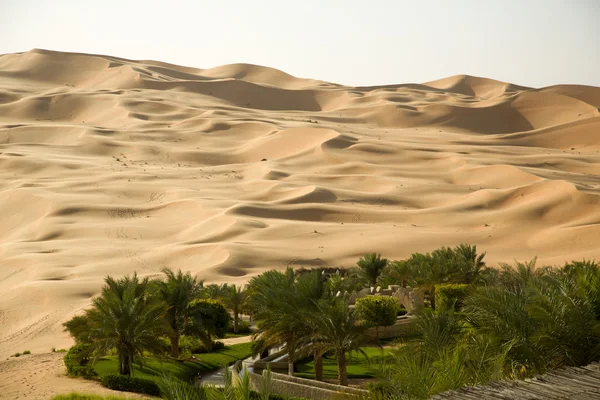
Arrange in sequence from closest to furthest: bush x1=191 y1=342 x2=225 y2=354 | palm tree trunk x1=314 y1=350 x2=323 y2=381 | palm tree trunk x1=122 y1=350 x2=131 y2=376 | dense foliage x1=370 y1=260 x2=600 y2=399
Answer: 1. dense foliage x1=370 y1=260 x2=600 y2=399
2. palm tree trunk x1=314 y1=350 x2=323 y2=381
3. palm tree trunk x1=122 y1=350 x2=131 y2=376
4. bush x1=191 y1=342 x2=225 y2=354

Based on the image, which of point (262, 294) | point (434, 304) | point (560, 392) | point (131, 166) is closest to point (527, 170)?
point (131, 166)

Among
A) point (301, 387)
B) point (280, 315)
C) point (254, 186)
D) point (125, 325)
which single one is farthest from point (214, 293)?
point (254, 186)

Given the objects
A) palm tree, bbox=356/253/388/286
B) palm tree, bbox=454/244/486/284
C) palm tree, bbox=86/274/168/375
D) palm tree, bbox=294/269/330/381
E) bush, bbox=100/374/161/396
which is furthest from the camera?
palm tree, bbox=356/253/388/286

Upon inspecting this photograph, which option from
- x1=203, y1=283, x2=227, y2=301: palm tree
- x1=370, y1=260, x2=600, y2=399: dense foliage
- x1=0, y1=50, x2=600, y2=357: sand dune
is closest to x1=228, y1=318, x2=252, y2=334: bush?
x1=203, y1=283, x2=227, y2=301: palm tree

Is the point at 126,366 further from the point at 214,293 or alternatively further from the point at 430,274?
the point at 430,274

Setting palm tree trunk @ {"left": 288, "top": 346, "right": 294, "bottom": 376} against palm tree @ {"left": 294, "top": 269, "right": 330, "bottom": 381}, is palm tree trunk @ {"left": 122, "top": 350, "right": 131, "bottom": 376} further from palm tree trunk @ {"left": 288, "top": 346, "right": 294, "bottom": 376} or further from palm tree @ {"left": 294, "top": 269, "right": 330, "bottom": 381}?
palm tree @ {"left": 294, "top": 269, "right": 330, "bottom": 381}

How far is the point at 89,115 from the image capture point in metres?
84.3

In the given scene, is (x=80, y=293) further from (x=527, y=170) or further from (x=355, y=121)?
(x=355, y=121)

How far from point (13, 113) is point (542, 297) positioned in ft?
254

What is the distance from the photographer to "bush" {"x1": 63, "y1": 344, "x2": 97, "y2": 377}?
678 inches

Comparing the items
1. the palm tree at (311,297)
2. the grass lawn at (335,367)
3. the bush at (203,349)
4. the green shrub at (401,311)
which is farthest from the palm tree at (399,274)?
the palm tree at (311,297)

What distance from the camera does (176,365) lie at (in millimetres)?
18219

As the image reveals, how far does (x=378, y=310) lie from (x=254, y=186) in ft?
101

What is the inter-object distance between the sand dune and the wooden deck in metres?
17.6
